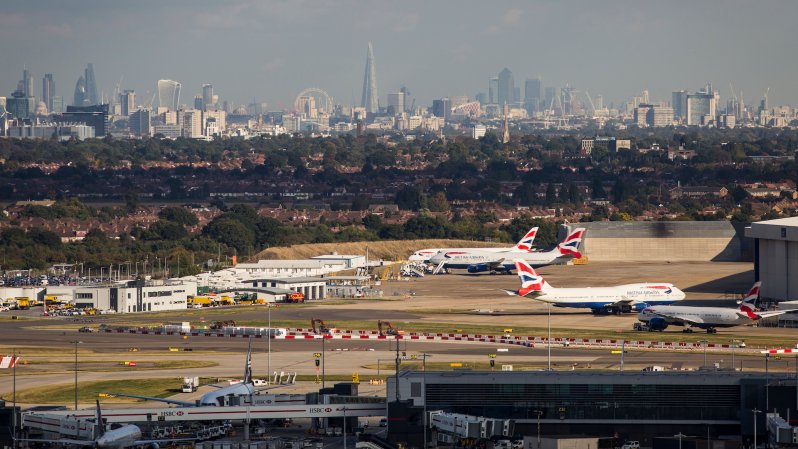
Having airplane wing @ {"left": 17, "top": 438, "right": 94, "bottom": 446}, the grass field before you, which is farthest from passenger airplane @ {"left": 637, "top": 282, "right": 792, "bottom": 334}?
airplane wing @ {"left": 17, "top": 438, "right": 94, "bottom": 446}

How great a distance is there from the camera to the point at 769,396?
2712 inches

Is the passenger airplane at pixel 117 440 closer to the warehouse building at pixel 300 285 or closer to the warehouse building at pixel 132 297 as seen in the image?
the warehouse building at pixel 132 297

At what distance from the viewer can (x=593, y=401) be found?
7075 centimetres

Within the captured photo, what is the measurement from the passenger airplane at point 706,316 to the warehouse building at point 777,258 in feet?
61.5

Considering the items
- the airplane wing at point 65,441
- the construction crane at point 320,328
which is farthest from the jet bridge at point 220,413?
the construction crane at point 320,328

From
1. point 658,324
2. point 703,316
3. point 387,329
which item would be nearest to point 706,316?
point 703,316

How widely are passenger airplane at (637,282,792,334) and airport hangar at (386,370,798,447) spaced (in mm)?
50327

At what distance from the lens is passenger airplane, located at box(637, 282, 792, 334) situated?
121 meters

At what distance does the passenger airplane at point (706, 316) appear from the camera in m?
121

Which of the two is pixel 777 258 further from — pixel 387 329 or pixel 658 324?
pixel 387 329

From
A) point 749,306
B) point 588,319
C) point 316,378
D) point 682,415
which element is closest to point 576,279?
point 588,319

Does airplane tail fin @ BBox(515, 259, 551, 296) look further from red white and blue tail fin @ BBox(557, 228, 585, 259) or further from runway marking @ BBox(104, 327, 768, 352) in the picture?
red white and blue tail fin @ BBox(557, 228, 585, 259)

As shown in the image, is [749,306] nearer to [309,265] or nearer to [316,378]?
[316,378]

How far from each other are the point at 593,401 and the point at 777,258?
79.5 metres
